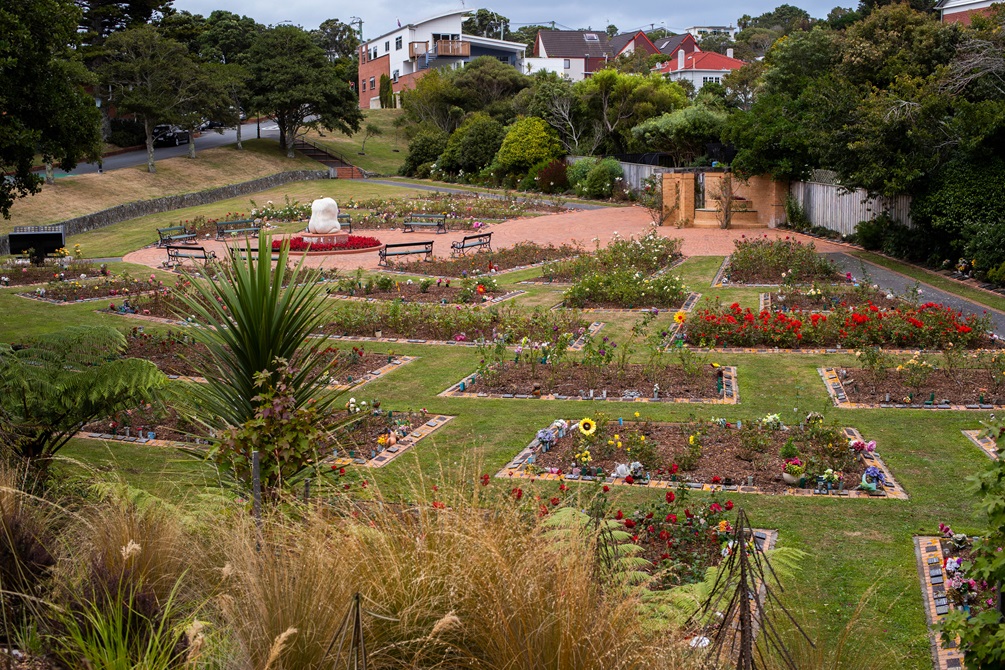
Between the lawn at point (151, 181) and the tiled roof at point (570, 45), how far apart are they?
48.2 meters

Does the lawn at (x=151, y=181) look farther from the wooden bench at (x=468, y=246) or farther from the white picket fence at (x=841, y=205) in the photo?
the white picket fence at (x=841, y=205)

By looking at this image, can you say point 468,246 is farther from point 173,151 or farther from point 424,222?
point 173,151

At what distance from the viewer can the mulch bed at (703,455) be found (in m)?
8.17

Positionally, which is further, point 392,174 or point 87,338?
point 392,174

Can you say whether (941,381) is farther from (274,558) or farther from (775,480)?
(274,558)

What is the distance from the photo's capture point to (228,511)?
192 inches

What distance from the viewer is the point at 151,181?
42.2m

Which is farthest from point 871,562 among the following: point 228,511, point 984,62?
point 984,62

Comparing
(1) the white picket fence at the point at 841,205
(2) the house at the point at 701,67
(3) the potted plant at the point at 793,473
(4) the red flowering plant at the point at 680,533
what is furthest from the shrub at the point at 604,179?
(2) the house at the point at 701,67

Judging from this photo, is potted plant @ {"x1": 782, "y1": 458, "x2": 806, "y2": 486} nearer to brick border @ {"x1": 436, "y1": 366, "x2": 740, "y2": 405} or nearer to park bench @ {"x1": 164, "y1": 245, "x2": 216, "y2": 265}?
brick border @ {"x1": 436, "y1": 366, "x2": 740, "y2": 405}

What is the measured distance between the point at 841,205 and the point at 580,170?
17.8 m

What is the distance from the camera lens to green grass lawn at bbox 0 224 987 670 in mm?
5828

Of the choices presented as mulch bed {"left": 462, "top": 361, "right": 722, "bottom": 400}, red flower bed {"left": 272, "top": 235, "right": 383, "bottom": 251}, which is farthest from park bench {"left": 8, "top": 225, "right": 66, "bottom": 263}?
mulch bed {"left": 462, "top": 361, "right": 722, "bottom": 400}

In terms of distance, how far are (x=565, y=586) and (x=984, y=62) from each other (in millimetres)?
19840
